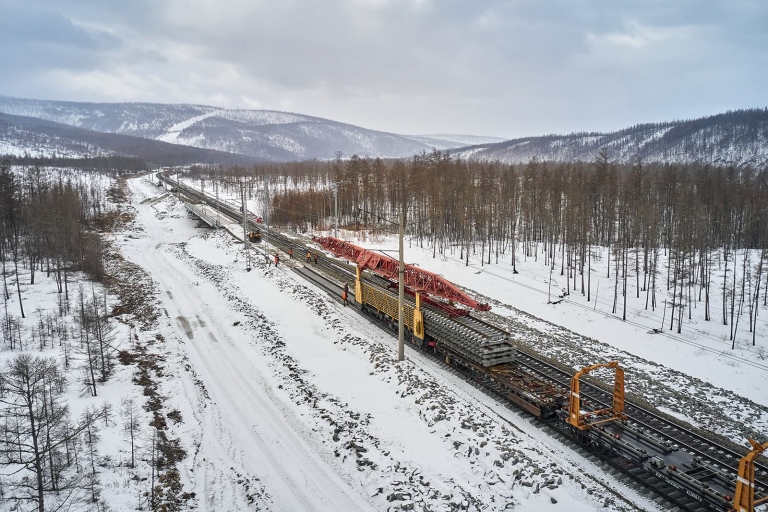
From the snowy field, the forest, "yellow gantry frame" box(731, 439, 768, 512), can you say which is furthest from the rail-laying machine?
the forest

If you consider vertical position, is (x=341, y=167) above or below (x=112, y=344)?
above

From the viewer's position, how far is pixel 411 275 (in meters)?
28.1

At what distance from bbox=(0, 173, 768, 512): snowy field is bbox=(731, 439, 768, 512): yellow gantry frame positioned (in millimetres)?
2296

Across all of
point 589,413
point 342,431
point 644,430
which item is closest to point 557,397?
point 589,413

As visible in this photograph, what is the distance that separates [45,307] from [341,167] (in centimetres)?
5903

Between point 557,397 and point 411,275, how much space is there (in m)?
12.5

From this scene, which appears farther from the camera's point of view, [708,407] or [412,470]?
[708,407]

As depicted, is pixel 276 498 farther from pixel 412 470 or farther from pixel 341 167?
pixel 341 167

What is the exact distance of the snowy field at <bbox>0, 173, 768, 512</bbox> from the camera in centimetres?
1387

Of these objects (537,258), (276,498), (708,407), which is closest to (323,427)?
(276,498)

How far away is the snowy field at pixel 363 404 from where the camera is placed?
1387 centimetres

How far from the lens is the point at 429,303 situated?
88.4 ft

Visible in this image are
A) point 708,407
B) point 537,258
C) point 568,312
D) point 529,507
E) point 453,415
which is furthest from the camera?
point 537,258

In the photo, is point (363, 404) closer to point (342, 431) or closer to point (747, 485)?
point (342, 431)
